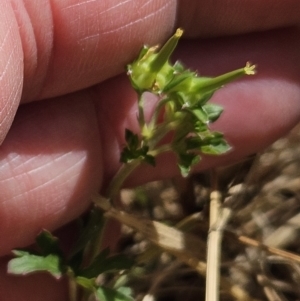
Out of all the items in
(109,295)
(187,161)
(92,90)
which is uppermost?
(92,90)

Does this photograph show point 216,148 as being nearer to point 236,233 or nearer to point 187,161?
point 187,161

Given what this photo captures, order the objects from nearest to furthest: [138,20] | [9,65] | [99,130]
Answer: [9,65] < [138,20] < [99,130]

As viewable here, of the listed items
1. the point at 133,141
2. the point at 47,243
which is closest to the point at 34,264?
the point at 47,243

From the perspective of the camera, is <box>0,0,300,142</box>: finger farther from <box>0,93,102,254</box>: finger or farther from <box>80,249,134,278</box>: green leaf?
<box>80,249,134,278</box>: green leaf

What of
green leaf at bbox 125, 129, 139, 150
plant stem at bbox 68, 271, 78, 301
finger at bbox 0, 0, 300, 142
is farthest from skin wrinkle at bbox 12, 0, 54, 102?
plant stem at bbox 68, 271, 78, 301

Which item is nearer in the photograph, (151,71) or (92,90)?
(151,71)

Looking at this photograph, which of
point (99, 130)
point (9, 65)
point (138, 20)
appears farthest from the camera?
point (99, 130)
